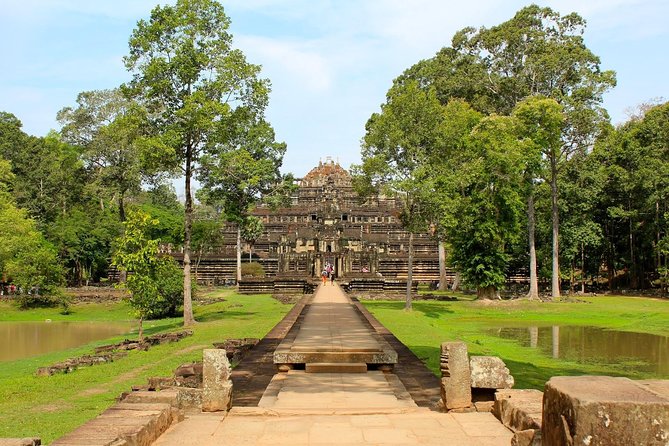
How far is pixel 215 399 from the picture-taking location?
942 cm

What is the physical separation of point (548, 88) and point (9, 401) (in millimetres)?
39169

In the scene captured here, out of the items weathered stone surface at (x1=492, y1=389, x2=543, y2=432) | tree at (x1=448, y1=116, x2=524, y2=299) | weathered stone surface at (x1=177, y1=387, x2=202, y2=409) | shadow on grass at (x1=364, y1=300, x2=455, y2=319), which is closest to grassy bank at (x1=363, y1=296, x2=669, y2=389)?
shadow on grass at (x1=364, y1=300, x2=455, y2=319)

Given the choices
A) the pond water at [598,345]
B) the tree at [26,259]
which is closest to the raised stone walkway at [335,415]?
the pond water at [598,345]

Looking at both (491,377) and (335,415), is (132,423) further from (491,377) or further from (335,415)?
(491,377)

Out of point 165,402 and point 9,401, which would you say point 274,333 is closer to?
point 9,401

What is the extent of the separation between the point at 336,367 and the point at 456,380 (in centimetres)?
474

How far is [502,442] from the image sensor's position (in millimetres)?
7543

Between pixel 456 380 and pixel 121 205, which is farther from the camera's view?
pixel 121 205

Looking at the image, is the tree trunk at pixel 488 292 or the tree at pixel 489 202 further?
the tree trunk at pixel 488 292

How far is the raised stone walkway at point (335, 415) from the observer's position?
775 centimetres

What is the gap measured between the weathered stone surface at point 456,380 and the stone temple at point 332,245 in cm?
4669

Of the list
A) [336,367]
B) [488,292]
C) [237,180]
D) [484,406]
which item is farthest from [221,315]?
[484,406]

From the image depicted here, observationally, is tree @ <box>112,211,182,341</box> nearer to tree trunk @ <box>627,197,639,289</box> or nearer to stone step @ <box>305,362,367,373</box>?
stone step @ <box>305,362,367,373</box>

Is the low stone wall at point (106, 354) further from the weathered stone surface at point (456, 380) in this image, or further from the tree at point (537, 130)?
the tree at point (537, 130)
